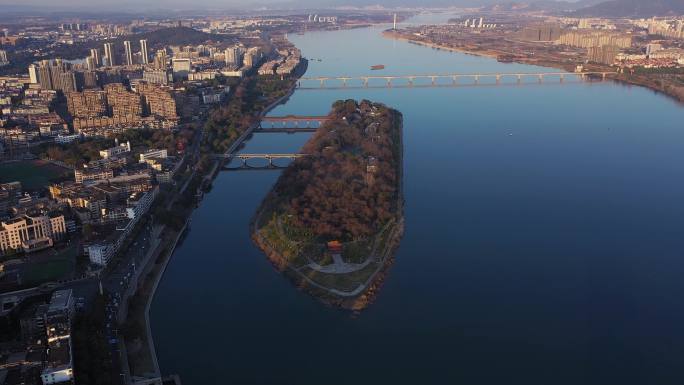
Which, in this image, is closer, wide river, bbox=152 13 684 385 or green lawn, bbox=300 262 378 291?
wide river, bbox=152 13 684 385

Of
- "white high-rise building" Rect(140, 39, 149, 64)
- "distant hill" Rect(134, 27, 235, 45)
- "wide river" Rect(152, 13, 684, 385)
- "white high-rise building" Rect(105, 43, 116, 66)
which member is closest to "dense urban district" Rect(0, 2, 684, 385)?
"wide river" Rect(152, 13, 684, 385)

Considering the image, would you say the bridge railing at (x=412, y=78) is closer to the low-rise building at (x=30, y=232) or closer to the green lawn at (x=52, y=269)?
the low-rise building at (x=30, y=232)

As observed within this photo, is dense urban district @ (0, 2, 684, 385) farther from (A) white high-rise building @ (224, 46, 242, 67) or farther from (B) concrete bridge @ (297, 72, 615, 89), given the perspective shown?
(A) white high-rise building @ (224, 46, 242, 67)

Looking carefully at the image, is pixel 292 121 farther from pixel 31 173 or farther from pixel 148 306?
pixel 148 306

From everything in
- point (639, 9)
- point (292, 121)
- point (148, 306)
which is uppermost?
point (639, 9)

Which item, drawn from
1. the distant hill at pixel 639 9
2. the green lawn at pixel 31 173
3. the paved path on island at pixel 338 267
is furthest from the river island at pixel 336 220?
the distant hill at pixel 639 9

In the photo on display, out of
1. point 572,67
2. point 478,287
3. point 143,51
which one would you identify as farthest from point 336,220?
point 143,51
